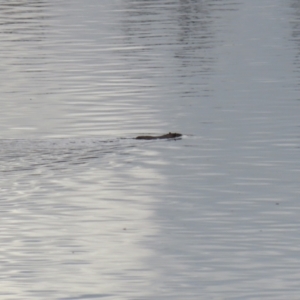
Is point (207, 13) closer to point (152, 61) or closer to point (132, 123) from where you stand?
point (152, 61)

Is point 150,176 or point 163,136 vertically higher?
point 150,176

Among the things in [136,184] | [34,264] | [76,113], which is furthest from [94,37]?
[34,264]

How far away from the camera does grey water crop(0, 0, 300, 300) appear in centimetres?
1273

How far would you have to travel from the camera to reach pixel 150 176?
18.0m

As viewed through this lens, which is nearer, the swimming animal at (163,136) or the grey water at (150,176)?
the grey water at (150,176)

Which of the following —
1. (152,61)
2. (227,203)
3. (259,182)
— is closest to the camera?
(227,203)

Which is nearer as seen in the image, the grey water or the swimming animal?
the grey water

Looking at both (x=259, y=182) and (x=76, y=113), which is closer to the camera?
(x=259, y=182)

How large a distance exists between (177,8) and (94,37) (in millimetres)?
18101

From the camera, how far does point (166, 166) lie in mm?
18781

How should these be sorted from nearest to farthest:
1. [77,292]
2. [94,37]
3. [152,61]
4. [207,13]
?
[77,292]
[152,61]
[94,37]
[207,13]

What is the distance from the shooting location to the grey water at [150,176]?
12.7 meters

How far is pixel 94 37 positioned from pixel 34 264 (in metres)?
32.6

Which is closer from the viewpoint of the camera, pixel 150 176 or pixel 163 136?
pixel 150 176
